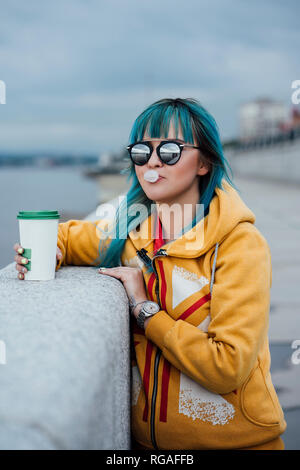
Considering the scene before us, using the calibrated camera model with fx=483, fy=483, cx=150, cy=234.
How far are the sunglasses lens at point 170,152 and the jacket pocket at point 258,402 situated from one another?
869 mm

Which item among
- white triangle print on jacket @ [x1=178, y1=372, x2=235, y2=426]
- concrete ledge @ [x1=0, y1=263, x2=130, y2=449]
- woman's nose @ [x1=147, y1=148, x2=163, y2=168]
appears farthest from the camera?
woman's nose @ [x1=147, y1=148, x2=163, y2=168]

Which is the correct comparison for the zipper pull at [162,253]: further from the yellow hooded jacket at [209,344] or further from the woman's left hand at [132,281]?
the woman's left hand at [132,281]

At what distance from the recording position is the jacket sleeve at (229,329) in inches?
65.0

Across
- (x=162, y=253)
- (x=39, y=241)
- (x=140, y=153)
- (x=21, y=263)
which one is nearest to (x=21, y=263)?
(x=21, y=263)

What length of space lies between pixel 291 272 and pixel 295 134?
28.0 metres

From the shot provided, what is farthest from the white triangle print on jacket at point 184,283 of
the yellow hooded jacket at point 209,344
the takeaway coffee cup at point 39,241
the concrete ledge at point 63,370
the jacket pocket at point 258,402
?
the takeaway coffee cup at point 39,241

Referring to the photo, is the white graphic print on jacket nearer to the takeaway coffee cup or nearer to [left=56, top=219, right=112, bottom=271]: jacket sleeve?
the takeaway coffee cup

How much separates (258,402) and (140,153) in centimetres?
108

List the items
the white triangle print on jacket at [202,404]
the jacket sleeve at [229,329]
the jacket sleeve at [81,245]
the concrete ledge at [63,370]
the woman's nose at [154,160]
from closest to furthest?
the concrete ledge at [63,370] → the jacket sleeve at [229,329] → the white triangle print on jacket at [202,404] → the woman's nose at [154,160] → the jacket sleeve at [81,245]

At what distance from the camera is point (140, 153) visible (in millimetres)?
2006

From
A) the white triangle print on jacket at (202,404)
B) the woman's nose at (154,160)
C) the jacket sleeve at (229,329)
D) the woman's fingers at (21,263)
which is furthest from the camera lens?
the woman's nose at (154,160)

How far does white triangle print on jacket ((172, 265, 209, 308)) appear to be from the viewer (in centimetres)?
186

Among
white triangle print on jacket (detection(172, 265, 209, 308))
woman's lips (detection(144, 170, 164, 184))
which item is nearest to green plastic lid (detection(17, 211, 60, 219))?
woman's lips (detection(144, 170, 164, 184))

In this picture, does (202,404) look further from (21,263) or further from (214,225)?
(21,263)
